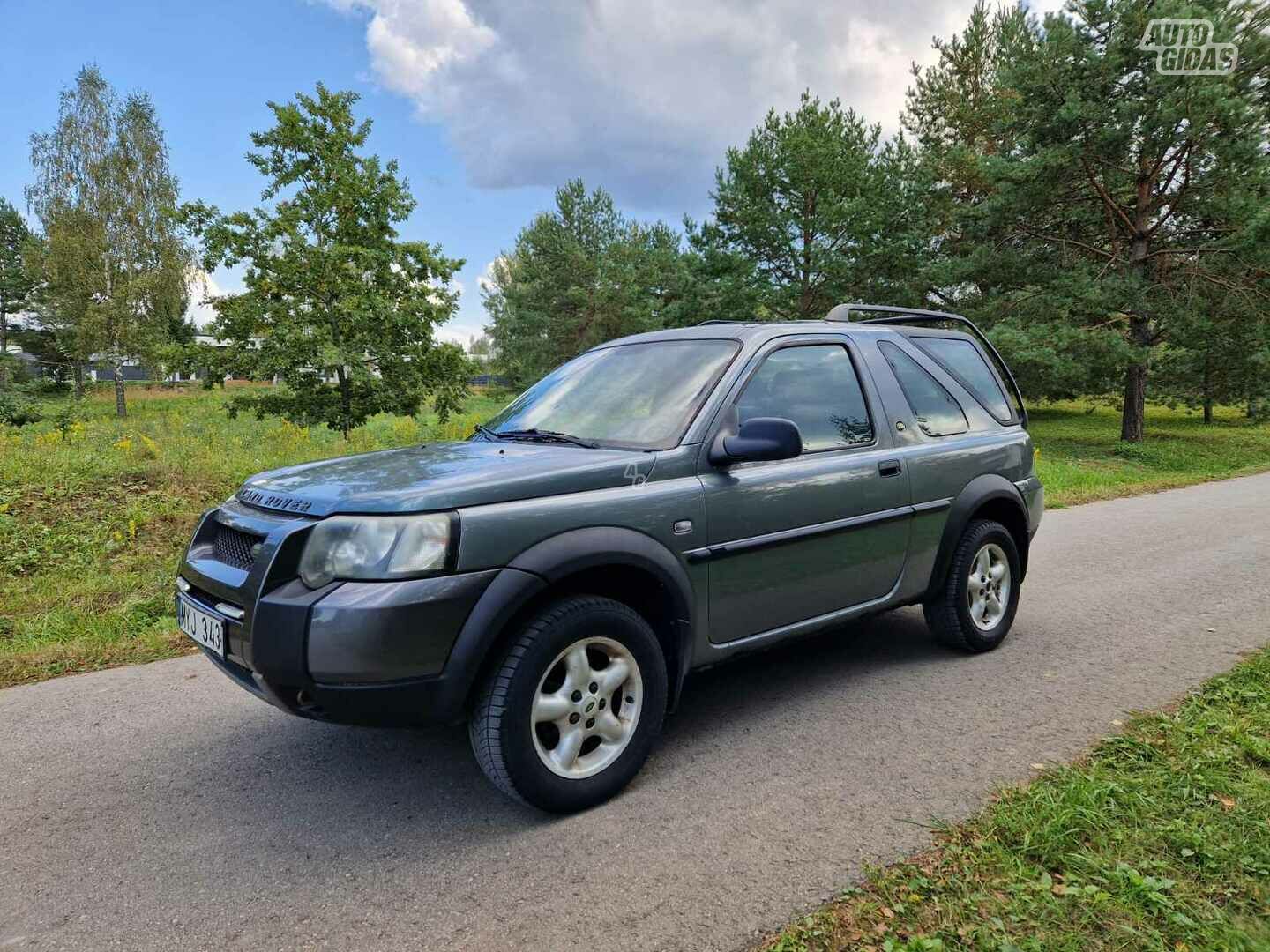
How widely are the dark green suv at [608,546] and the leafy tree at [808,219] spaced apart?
777 inches

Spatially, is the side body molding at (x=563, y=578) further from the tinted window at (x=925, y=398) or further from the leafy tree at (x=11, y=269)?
the leafy tree at (x=11, y=269)

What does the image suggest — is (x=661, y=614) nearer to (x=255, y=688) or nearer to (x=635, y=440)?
(x=635, y=440)

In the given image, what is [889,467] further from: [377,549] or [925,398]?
[377,549]

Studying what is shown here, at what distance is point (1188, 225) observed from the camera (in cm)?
1823

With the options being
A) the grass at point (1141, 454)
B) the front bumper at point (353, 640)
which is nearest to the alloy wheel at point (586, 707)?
the front bumper at point (353, 640)

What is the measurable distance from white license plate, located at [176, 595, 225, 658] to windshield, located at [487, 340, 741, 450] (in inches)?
60.4

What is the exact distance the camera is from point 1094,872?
2279 millimetres

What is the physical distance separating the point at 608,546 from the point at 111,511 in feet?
19.7

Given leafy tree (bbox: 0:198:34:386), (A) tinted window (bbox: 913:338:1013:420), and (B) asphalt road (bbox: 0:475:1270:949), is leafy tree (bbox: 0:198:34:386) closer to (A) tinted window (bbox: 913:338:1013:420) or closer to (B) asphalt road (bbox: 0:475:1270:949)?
(B) asphalt road (bbox: 0:475:1270:949)

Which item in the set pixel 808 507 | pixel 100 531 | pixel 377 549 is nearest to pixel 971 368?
pixel 808 507

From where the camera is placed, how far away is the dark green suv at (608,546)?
2.46 metres

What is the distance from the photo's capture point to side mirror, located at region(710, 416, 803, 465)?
2.99m

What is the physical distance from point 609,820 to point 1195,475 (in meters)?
15.4

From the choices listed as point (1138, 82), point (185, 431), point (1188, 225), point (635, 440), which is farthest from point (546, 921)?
point (1188, 225)
